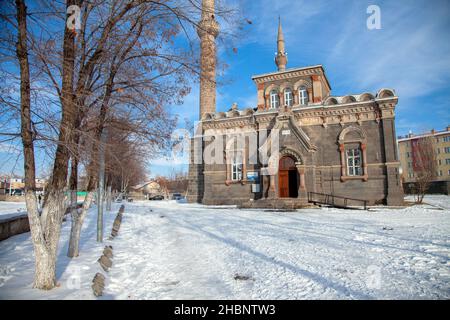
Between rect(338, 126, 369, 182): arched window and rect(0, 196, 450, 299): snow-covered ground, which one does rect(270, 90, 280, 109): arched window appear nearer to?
rect(338, 126, 369, 182): arched window

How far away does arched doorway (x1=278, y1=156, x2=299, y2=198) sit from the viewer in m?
23.6

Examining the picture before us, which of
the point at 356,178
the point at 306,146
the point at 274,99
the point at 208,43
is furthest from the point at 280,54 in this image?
the point at 208,43

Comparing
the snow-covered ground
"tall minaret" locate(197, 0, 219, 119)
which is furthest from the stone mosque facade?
"tall minaret" locate(197, 0, 219, 119)

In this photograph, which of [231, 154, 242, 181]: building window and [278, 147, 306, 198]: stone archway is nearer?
[278, 147, 306, 198]: stone archway

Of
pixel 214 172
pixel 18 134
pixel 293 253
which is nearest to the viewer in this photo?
pixel 18 134

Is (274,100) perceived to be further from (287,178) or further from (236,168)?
(287,178)

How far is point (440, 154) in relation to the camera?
2653 inches

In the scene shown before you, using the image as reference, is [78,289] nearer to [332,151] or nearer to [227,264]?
[227,264]

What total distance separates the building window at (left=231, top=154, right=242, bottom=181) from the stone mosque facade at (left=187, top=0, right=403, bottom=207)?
0.12 feet

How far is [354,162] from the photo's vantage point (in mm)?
22500

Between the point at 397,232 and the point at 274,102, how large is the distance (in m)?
19.9

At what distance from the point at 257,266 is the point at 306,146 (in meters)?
18.0

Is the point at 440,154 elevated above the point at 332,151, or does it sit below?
above
